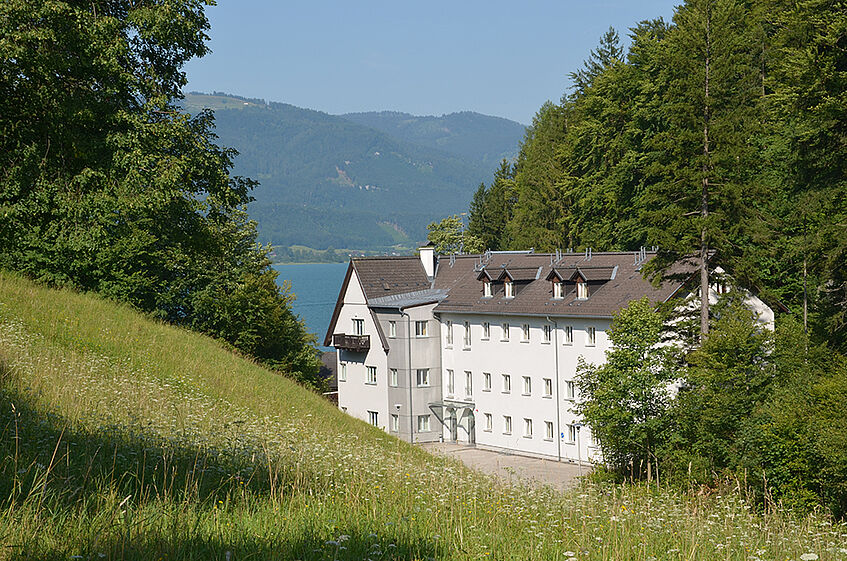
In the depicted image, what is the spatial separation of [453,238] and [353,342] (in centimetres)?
4158

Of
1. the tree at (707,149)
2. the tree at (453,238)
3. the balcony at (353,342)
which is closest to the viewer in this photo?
the tree at (707,149)

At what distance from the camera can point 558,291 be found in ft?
175

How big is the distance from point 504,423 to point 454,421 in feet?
16.4

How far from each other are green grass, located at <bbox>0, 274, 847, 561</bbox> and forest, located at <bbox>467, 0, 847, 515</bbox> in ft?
53.6

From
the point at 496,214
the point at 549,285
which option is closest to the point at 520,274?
the point at 549,285

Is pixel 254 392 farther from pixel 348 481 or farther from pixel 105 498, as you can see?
pixel 105 498

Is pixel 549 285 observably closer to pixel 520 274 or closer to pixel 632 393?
pixel 520 274

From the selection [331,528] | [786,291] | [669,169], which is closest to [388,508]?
[331,528]

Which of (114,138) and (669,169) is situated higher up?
(669,169)

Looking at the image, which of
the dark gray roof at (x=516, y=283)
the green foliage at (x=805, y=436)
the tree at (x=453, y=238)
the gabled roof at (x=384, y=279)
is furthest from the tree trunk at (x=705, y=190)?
the tree at (x=453, y=238)

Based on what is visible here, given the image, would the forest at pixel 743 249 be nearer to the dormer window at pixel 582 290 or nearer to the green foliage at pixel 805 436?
the green foliage at pixel 805 436

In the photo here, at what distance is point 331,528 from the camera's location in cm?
689

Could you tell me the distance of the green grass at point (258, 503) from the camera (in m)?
6.21

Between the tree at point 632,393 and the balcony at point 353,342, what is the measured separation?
80.8ft
